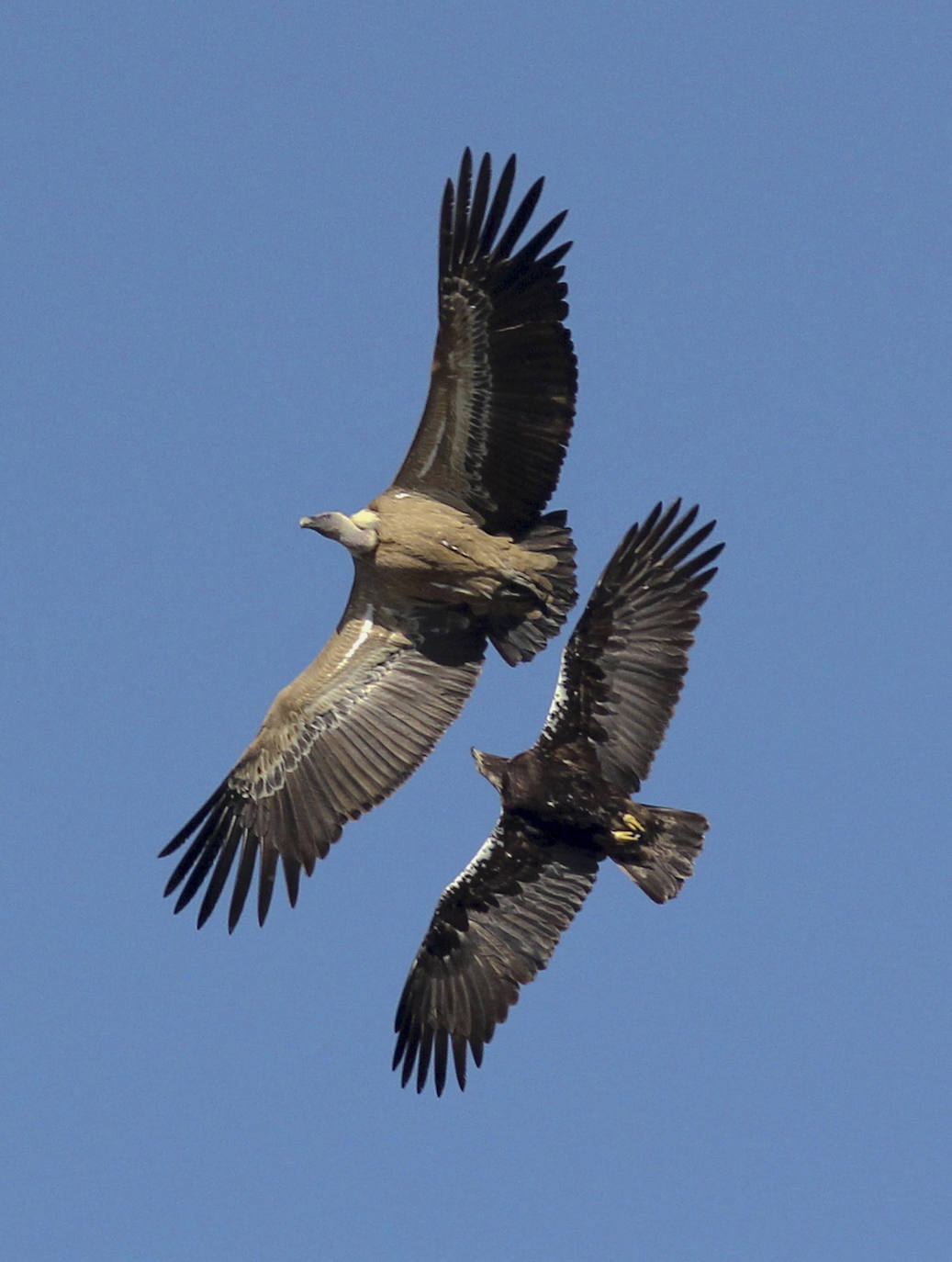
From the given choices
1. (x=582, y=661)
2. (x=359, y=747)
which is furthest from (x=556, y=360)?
(x=359, y=747)

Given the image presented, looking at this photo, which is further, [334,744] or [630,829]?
[334,744]

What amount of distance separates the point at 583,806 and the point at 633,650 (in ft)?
3.64

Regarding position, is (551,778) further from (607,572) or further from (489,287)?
(489,287)

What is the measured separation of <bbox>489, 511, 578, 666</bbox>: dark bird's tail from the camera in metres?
18.1

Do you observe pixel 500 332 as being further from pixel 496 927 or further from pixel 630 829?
pixel 496 927

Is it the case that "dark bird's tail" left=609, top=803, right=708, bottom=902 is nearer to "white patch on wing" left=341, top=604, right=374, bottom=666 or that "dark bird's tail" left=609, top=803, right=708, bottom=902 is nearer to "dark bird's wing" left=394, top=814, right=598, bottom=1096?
"dark bird's wing" left=394, top=814, right=598, bottom=1096

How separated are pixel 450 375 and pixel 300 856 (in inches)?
138

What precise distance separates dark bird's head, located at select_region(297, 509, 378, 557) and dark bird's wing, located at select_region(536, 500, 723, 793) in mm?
1685

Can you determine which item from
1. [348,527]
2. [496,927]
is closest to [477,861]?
[496,927]

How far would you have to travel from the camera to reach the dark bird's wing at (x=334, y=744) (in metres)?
18.4

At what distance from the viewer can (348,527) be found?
18.1m

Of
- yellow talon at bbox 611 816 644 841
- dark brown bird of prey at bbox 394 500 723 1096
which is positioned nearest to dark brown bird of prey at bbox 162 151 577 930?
dark brown bird of prey at bbox 394 500 723 1096

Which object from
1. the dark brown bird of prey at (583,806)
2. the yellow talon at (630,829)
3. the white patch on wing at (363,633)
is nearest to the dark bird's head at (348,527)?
the white patch on wing at (363,633)

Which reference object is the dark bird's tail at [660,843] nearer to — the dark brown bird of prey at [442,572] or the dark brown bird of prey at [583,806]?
the dark brown bird of prey at [583,806]
